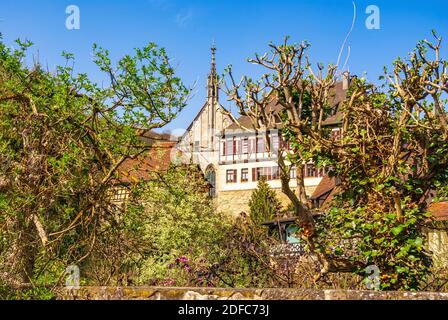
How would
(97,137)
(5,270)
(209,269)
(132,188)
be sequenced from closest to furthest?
(5,270), (97,137), (132,188), (209,269)

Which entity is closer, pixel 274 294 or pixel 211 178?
pixel 274 294

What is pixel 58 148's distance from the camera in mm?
8547

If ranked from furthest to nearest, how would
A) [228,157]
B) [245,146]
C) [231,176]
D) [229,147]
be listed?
1. [229,147]
2. [228,157]
3. [231,176]
4. [245,146]

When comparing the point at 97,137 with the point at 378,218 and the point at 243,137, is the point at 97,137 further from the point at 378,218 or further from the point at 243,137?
the point at 243,137

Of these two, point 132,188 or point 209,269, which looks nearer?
point 132,188

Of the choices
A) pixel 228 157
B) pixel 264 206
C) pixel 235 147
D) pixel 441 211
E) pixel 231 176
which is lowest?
pixel 441 211

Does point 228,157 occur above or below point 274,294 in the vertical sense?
above

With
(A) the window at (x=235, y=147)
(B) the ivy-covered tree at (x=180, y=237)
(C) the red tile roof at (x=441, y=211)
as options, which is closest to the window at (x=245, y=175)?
(A) the window at (x=235, y=147)

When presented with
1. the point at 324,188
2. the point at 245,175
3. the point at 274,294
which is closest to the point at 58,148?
A: the point at 274,294

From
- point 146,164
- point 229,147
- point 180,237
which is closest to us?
point 146,164

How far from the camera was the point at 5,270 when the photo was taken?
26.3 feet

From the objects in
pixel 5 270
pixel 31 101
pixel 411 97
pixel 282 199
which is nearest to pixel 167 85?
pixel 31 101

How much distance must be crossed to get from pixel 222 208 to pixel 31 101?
5033cm

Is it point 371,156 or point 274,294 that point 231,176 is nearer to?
point 371,156
